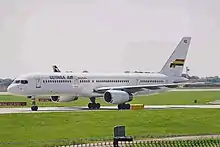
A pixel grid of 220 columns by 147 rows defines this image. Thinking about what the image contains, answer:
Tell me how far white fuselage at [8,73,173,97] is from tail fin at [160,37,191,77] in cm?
103

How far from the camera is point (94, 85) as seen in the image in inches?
2406

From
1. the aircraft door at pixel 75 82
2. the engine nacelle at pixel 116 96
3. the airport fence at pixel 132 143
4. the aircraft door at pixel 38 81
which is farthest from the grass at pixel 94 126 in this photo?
the aircraft door at pixel 75 82

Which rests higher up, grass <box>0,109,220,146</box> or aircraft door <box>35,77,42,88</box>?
aircraft door <box>35,77,42,88</box>

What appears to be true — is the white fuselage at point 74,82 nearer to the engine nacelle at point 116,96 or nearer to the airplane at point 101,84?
the airplane at point 101,84

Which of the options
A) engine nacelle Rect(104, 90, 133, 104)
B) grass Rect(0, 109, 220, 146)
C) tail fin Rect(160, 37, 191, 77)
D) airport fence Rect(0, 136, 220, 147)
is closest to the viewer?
airport fence Rect(0, 136, 220, 147)

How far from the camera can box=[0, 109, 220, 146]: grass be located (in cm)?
2993

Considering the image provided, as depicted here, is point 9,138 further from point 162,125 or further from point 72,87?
point 72,87

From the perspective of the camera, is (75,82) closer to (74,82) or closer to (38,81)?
(74,82)

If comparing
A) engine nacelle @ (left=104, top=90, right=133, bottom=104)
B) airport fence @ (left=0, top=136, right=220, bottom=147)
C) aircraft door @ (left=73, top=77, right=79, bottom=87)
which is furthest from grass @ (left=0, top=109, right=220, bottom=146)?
aircraft door @ (left=73, top=77, right=79, bottom=87)

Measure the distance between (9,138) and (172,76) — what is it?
40.9 metres

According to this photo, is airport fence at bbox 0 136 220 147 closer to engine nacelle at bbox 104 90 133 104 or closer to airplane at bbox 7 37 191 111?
airplane at bbox 7 37 191 111

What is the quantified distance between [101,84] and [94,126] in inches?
1061

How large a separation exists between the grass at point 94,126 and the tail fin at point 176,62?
25608 millimetres

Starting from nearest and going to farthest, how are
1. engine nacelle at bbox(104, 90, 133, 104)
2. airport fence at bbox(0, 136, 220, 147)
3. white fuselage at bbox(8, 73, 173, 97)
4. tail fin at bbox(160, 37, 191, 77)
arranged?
airport fence at bbox(0, 136, 220, 147), white fuselage at bbox(8, 73, 173, 97), engine nacelle at bbox(104, 90, 133, 104), tail fin at bbox(160, 37, 191, 77)
